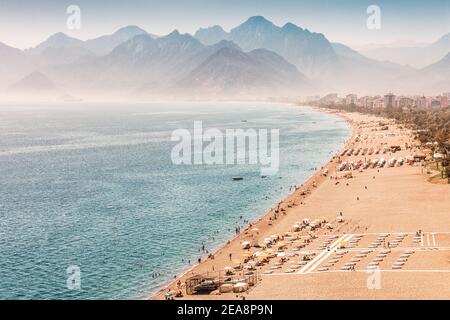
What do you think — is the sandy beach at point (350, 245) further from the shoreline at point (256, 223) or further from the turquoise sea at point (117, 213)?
the turquoise sea at point (117, 213)

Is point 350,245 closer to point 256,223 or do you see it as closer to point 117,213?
point 256,223

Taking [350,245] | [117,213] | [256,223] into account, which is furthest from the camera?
[117,213]

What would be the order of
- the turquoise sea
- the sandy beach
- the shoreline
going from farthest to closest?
the turquoise sea → the shoreline → the sandy beach

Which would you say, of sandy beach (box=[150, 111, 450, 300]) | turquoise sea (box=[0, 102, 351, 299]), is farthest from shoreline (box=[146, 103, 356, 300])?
turquoise sea (box=[0, 102, 351, 299])

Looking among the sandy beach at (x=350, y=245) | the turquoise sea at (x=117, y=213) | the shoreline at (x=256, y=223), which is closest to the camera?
the sandy beach at (x=350, y=245)

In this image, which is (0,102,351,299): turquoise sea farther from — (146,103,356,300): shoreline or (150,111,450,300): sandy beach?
(150,111,450,300): sandy beach

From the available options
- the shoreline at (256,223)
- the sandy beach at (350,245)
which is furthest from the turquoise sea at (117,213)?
the sandy beach at (350,245)

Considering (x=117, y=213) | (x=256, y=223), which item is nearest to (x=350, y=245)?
(x=256, y=223)

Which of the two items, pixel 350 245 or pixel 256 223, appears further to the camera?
pixel 256 223
